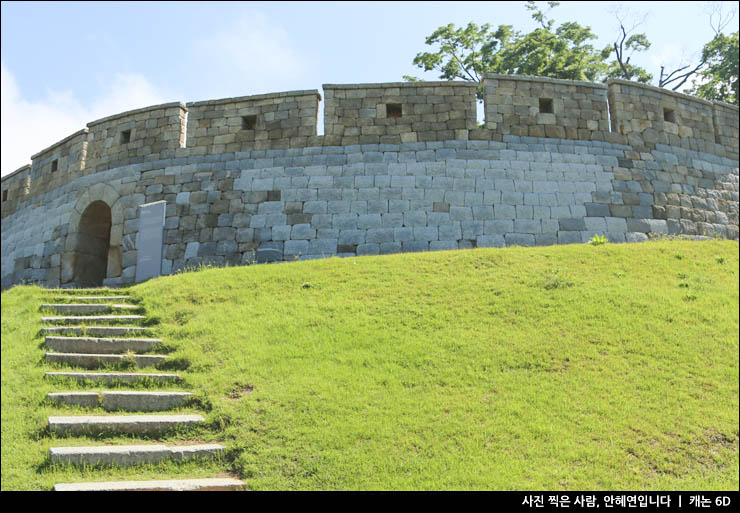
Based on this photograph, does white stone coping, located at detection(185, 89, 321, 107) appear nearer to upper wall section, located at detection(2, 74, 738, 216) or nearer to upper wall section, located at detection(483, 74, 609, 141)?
upper wall section, located at detection(2, 74, 738, 216)

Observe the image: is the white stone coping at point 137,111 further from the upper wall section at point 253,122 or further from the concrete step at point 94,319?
the concrete step at point 94,319

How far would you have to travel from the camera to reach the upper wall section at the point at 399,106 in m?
12.7

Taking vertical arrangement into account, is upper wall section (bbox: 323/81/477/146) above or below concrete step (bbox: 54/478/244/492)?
above

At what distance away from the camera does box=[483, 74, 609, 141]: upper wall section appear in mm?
12781

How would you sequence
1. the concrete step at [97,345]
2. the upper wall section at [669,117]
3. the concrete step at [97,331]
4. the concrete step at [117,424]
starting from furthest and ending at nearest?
1. the upper wall section at [669,117]
2. the concrete step at [97,331]
3. the concrete step at [97,345]
4. the concrete step at [117,424]

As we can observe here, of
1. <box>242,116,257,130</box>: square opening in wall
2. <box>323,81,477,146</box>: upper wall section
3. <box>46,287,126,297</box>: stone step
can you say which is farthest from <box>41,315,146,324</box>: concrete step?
<box>242,116,257,130</box>: square opening in wall

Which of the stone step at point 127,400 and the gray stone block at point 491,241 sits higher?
the gray stone block at point 491,241

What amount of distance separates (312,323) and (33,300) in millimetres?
5082

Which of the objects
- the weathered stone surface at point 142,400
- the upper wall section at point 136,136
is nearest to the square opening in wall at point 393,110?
the upper wall section at point 136,136

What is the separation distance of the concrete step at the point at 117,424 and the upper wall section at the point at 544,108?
9112 mm

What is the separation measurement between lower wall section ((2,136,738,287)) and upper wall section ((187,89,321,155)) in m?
0.29

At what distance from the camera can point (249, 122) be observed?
535 inches

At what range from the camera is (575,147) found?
12742 mm
